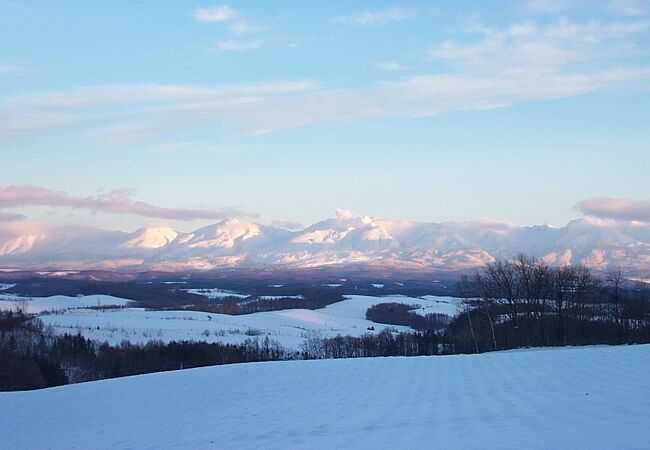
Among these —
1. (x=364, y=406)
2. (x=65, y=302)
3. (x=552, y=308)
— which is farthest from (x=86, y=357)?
(x=65, y=302)

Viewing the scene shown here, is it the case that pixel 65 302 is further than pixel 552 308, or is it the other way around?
pixel 65 302

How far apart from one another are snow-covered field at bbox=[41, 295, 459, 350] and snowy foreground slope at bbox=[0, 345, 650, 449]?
5146 cm

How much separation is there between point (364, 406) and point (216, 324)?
82.8 metres

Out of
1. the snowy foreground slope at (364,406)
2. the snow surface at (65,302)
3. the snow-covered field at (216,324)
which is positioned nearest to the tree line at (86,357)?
the snow-covered field at (216,324)

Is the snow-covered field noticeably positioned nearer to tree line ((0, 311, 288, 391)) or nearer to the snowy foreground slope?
tree line ((0, 311, 288, 391))

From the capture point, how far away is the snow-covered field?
8294 cm

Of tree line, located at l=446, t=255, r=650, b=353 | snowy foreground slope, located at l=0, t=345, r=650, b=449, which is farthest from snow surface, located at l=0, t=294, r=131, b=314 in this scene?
snowy foreground slope, located at l=0, t=345, r=650, b=449

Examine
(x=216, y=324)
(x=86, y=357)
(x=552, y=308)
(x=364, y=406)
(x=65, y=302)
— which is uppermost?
(x=552, y=308)

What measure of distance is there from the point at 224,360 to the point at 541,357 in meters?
38.9

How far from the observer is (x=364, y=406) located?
1664cm

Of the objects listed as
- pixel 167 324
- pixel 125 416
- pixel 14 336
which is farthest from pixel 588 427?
pixel 167 324

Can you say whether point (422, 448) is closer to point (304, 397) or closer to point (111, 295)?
point (304, 397)

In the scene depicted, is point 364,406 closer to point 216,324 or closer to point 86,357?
point 86,357

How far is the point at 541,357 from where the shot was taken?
2480 cm
